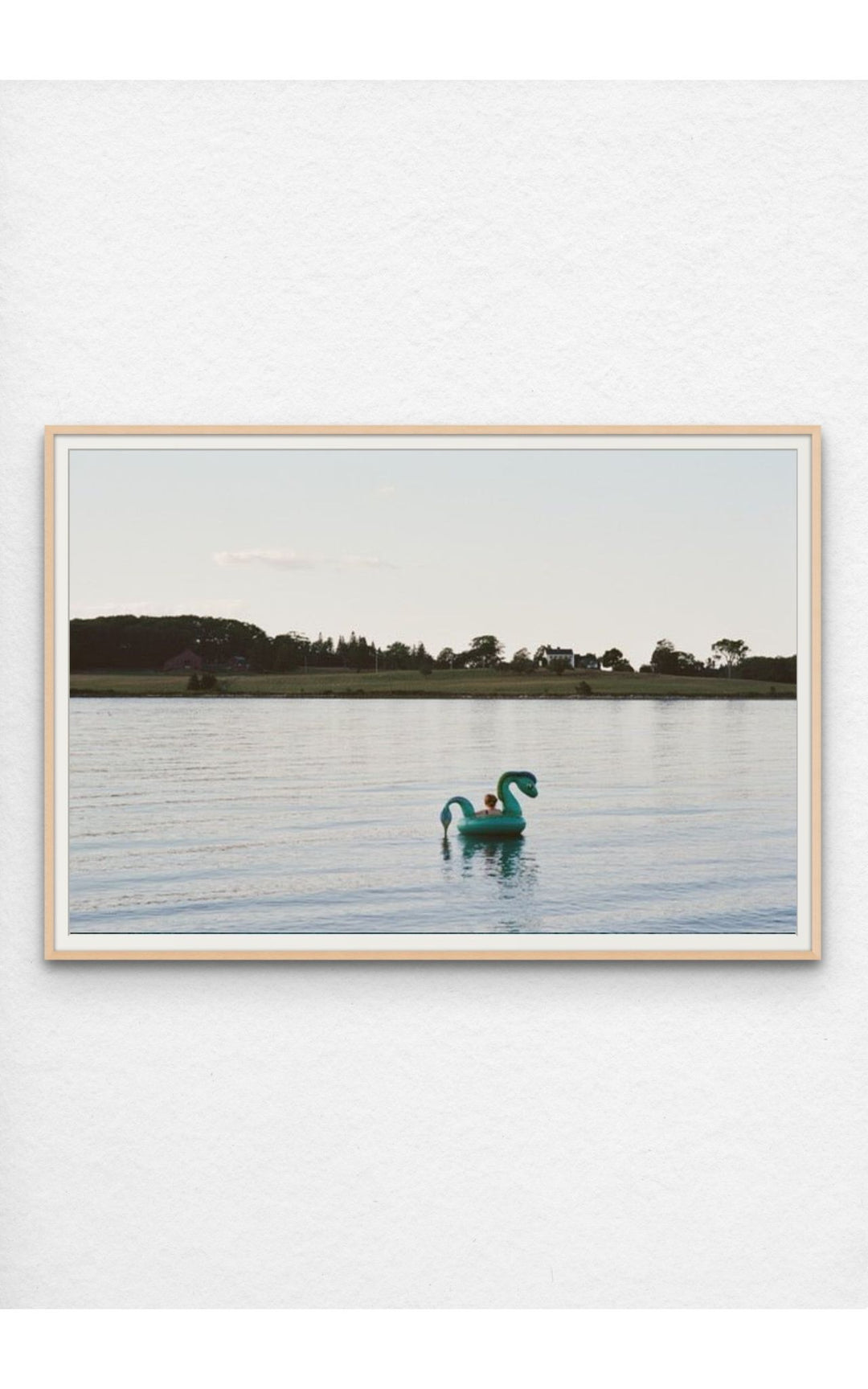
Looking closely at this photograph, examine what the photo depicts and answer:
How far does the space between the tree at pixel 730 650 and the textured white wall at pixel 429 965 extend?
20 centimetres

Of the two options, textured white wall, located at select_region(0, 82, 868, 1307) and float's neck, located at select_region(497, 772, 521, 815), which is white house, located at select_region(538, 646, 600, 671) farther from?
textured white wall, located at select_region(0, 82, 868, 1307)

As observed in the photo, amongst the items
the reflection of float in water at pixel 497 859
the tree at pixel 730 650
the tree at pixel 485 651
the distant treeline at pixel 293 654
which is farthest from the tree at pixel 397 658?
the tree at pixel 730 650

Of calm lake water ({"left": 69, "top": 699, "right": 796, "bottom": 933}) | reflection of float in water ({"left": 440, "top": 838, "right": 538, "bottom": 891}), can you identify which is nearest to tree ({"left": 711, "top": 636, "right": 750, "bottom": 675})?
calm lake water ({"left": 69, "top": 699, "right": 796, "bottom": 933})

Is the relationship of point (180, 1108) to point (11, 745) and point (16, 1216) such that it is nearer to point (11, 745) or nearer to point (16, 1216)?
point (16, 1216)

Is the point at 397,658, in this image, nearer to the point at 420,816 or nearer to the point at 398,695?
the point at 398,695

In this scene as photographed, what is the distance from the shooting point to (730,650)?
12.3 ft

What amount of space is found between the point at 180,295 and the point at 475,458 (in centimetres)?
80

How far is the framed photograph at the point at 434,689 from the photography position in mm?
3684

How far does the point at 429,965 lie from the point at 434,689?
2.10 ft

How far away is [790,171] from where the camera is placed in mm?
3744

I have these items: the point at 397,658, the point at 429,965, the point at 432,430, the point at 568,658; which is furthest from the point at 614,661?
the point at 429,965

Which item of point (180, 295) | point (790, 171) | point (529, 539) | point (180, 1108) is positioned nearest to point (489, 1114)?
point (180, 1108)

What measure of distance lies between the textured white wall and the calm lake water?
0.13 metres

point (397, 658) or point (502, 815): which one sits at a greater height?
point (397, 658)
